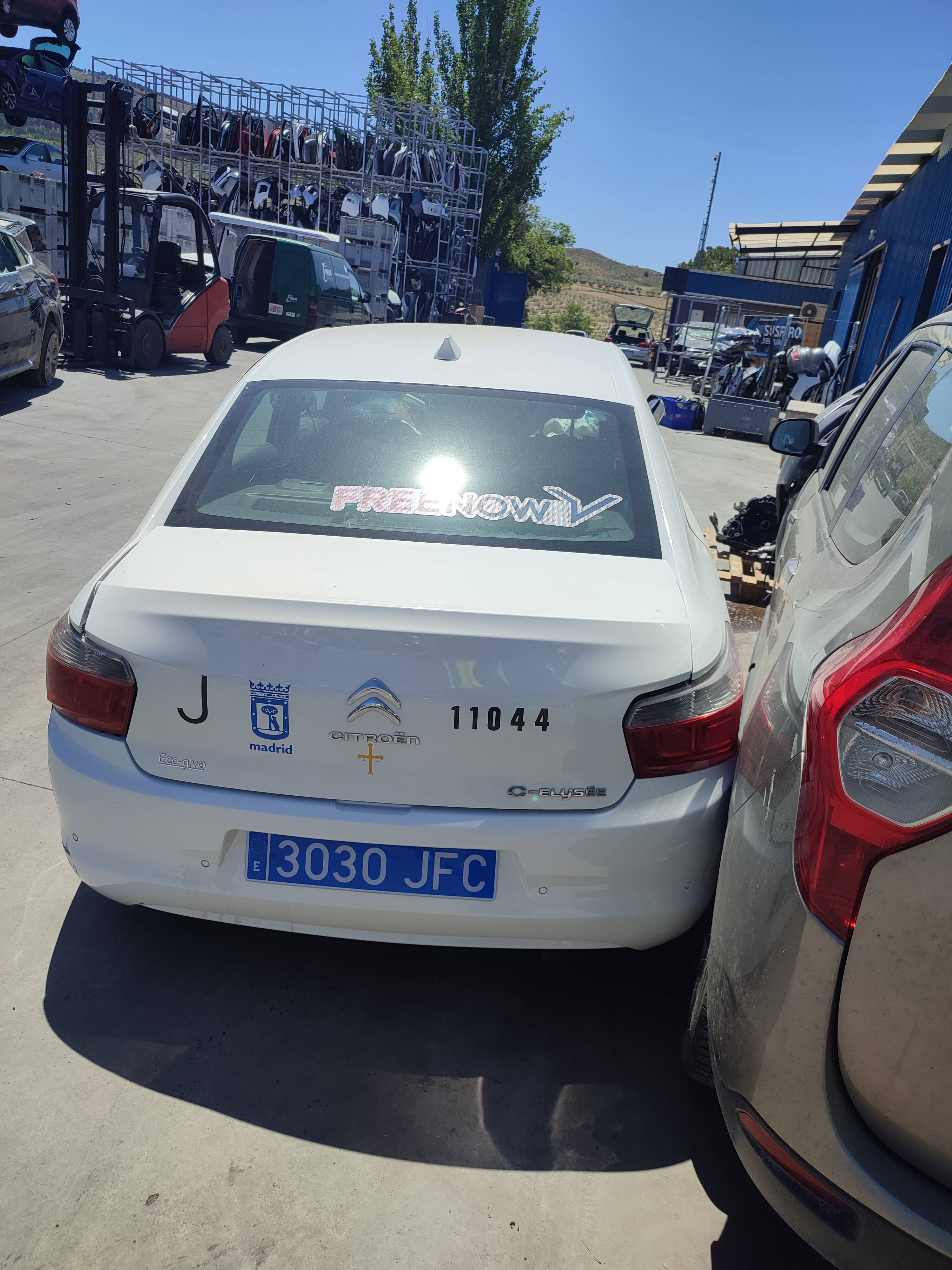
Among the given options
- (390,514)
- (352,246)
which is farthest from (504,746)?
(352,246)

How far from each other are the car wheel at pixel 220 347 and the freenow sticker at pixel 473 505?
13.4 meters

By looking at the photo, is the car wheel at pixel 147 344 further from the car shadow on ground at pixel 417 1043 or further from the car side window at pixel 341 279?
the car shadow on ground at pixel 417 1043

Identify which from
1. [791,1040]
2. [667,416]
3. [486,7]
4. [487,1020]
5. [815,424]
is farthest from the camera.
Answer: [486,7]

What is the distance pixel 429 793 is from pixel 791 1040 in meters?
0.90

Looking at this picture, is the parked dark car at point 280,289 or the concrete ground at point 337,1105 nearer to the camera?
the concrete ground at point 337,1105

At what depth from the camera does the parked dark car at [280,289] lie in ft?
57.6

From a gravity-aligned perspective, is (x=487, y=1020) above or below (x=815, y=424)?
below

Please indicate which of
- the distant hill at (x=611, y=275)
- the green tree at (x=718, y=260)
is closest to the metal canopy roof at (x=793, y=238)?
the green tree at (x=718, y=260)

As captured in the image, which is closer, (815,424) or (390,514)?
(390,514)

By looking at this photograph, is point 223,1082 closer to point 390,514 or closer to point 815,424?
point 390,514

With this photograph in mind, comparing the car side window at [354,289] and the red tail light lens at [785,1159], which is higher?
the car side window at [354,289]

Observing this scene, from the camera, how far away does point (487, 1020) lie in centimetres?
246

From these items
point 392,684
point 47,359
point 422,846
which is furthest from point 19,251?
point 422,846

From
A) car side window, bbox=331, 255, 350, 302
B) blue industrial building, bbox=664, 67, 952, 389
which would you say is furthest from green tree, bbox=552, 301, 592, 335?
car side window, bbox=331, 255, 350, 302
